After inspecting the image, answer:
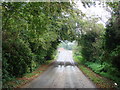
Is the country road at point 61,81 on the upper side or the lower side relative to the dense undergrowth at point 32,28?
lower

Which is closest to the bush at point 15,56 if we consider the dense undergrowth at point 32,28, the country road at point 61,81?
the dense undergrowth at point 32,28

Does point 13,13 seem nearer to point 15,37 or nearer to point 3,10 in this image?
point 3,10

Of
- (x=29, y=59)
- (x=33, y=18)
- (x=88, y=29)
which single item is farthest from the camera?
(x=88, y=29)

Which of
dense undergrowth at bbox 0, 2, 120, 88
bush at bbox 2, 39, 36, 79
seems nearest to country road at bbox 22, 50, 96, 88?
bush at bbox 2, 39, 36, 79

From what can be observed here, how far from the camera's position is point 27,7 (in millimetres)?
5230

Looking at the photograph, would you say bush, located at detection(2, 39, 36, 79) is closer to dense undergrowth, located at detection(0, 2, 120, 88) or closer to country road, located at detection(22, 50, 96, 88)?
dense undergrowth, located at detection(0, 2, 120, 88)

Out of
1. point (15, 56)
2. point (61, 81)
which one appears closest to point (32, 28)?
point (15, 56)

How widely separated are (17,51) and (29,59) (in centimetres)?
157

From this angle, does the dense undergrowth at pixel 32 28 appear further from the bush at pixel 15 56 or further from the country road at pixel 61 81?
the country road at pixel 61 81

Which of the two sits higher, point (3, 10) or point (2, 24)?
point (3, 10)

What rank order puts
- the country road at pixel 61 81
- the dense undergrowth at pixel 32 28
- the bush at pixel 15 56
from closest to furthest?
the dense undergrowth at pixel 32 28
the country road at pixel 61 81
the bush at pixel 15 56

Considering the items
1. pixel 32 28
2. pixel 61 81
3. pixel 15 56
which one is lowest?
pixel 61 81

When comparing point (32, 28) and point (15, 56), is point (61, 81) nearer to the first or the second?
point (15, 56)

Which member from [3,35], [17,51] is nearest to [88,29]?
[17,51]
